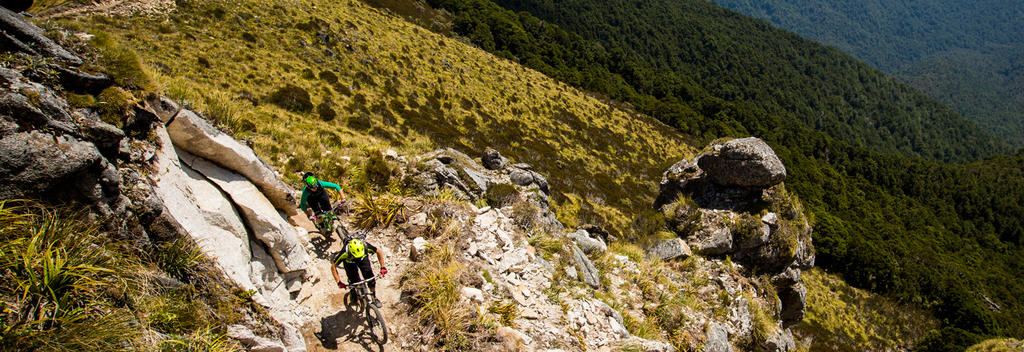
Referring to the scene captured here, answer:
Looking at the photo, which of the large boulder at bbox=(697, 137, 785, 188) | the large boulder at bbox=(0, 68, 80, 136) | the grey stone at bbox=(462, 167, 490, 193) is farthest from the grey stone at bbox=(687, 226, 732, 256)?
the large boulder at bbox=(0, 68, 80, 136)

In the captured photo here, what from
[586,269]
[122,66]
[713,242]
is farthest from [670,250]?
[122,66]

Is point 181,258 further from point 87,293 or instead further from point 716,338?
point 716,338

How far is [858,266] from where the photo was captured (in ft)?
114

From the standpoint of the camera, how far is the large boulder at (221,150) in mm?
6074

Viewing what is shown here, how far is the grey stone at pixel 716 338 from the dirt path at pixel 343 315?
6.81 m

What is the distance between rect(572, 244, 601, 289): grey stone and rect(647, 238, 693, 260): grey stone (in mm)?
3318

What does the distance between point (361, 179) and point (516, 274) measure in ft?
15.9

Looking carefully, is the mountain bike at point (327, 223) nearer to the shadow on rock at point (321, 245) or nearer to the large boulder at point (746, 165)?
the shadow on rock at point (321, 245)

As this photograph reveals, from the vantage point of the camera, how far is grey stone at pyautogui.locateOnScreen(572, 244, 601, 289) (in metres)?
8.53

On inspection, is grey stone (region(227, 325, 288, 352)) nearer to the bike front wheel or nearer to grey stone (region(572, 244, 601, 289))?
the bike front wheel

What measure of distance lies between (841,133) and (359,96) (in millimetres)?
198992

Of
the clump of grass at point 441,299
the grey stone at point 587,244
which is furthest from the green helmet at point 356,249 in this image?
the grey stone at point 587,244

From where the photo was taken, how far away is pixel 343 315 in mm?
6008

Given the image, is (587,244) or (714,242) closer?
(587,244)
